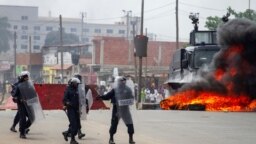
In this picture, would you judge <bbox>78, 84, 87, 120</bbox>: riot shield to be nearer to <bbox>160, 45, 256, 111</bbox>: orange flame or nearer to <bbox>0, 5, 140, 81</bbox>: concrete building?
<bbox>160, 45, 256, 111</bbox>: orange flame

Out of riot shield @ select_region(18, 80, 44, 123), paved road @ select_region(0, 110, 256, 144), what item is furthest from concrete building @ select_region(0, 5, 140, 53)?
riot shield @ select_region(18, 80, 44, 123)

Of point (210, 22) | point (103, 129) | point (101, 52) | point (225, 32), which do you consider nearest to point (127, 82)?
point (103, 129)

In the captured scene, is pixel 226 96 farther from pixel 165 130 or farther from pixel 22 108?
pixel 22 108

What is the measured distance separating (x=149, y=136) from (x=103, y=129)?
2.51 metres

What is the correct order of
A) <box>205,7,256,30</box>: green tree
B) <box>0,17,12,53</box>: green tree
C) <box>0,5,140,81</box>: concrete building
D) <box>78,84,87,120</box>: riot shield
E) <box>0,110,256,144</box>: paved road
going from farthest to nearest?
<box>0,5,140,81</box>: concrete building
<box>0,17,12,53</box>: green tree
<box>205,7,256,30</box>: green tree
<box>0,110,256,144</box>: paved road
<box>78,84,87,120</box>: riot shield

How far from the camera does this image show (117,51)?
234 feet

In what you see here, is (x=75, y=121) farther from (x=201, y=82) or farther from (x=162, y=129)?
(x=201, y=82)

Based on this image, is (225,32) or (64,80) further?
(64,80)

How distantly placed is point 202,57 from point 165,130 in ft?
35.9

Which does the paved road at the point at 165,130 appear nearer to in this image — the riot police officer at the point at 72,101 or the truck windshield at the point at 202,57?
the riot police officer at the point at 72,101

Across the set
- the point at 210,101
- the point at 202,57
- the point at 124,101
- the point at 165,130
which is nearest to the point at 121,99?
the point at 124,101

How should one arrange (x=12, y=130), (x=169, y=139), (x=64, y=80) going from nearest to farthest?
(x=169, y=139), (x=12, y=130), (x=64, y=80)

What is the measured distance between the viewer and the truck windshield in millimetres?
27875

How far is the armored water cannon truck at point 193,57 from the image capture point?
27.9m
